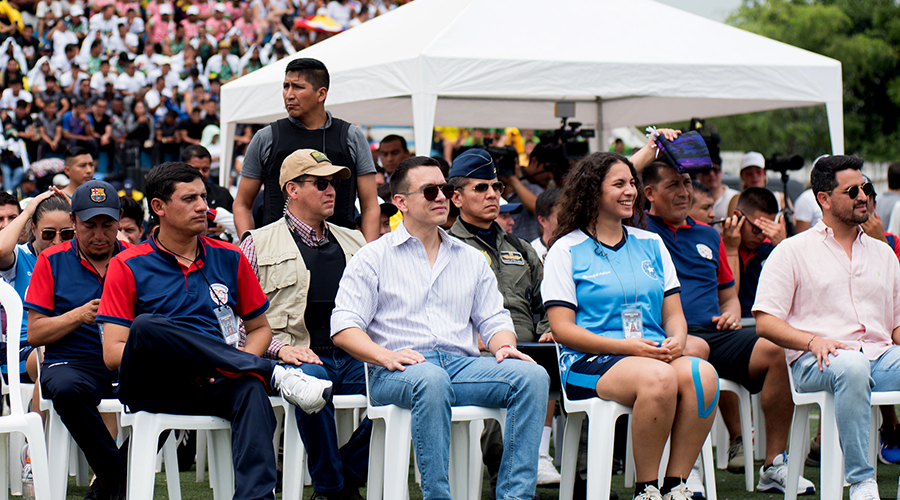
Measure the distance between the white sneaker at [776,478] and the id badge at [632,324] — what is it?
1.15m

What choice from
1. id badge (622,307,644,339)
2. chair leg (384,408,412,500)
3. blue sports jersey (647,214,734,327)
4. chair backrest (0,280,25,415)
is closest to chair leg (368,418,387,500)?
chair leg (384,408,412,500)

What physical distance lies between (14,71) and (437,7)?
9203 mm

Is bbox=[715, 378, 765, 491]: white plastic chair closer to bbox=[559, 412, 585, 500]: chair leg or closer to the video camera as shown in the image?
bbox=[559, 412, 585, 500]: chair leg

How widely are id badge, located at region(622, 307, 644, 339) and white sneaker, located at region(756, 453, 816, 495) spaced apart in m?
1.15

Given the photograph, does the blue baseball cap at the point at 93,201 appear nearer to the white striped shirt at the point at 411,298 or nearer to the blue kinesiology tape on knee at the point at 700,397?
the white striped shirt at the point at 411,298

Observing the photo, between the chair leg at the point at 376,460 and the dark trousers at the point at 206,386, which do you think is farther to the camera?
the chair leg at the point at 376,460

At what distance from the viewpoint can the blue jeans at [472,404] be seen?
3.11 meters

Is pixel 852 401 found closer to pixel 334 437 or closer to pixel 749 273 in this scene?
pixel 749 273

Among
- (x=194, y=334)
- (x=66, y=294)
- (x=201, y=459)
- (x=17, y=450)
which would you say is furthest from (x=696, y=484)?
(x=17, y=450)

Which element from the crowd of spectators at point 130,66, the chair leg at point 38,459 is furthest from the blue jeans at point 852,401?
the crowd of spectators at point 130,66

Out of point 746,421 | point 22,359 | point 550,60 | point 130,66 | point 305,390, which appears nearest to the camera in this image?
point 305,390

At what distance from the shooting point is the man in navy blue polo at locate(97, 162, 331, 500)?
9.99 ft

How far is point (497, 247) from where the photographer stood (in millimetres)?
4352

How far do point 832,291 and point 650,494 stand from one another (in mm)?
1244
